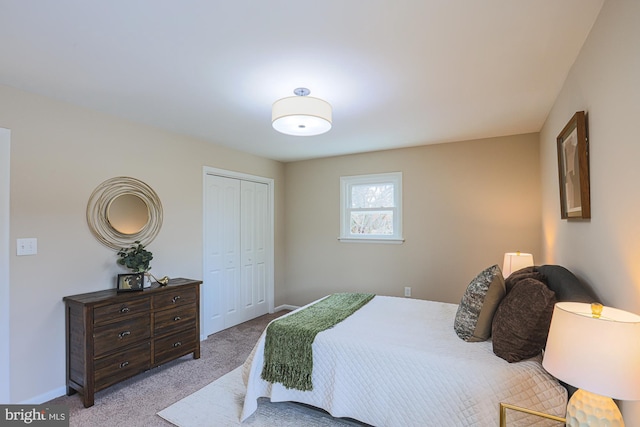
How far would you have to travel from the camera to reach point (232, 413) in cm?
228

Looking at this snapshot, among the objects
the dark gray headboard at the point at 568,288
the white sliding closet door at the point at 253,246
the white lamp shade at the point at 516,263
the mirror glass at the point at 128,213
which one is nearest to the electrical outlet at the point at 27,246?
the mirror glass at the point at 128,213

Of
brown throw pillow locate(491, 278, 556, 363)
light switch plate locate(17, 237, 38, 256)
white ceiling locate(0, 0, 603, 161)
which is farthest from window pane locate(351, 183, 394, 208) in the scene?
light switch plate locate(17, 237, 38, 256)

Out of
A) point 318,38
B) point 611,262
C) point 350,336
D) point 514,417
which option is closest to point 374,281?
point 350,336

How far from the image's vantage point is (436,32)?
168 centimetres

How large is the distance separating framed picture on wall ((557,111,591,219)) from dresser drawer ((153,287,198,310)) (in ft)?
10.5

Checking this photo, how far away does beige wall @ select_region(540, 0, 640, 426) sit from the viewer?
1209 mm

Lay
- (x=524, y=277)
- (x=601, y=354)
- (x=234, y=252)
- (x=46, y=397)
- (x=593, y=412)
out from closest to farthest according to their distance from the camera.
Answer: (x=601, y=354) → (x=593, y=412) → (x=524, y=277) → (x=46, y=397) → (x=234, y=252)

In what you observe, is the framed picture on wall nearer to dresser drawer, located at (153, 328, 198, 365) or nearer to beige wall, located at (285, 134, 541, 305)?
beige wall, located at (285, 134, 541, 305)

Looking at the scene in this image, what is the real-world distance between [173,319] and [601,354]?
10.1 feet

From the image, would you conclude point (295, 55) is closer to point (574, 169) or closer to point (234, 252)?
point (574, 169)

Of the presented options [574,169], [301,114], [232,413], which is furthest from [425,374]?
[301,114]

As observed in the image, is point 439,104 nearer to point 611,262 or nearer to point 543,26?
point 543,26

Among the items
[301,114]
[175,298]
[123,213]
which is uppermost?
[301,114]

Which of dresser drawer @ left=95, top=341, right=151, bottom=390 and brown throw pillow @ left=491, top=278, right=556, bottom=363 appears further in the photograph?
dresser drawer @ left=95, top=341, right=151, bottom=390
